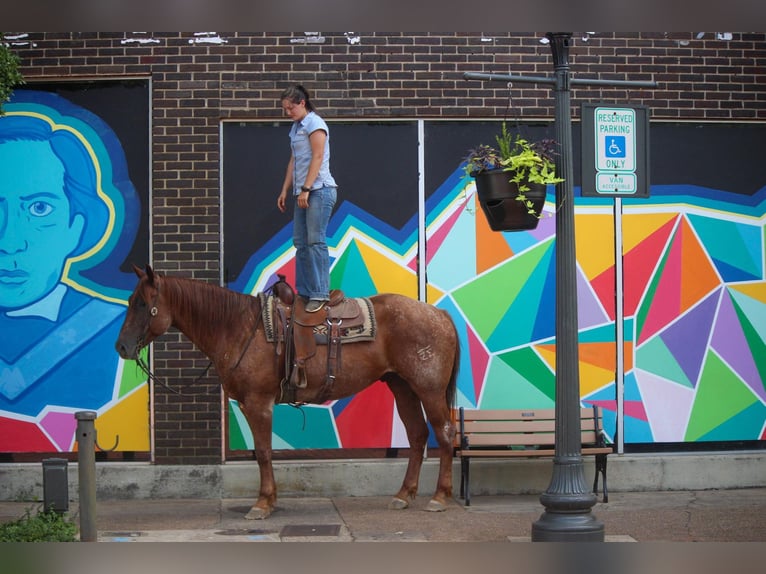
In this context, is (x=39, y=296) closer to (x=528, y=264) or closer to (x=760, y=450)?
(x=528, y=264)

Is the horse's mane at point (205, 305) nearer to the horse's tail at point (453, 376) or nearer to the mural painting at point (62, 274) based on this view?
the mural painting at point (62, 274)

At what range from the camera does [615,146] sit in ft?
30.2

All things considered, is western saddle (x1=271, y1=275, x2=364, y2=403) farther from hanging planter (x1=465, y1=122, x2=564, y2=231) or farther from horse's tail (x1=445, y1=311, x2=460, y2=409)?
hanging planter (x1=465, y1=122, x2=564, y2=231)

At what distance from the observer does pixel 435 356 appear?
1045 centimetres

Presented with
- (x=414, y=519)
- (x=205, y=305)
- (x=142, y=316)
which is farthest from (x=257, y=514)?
(x=142, y=316)

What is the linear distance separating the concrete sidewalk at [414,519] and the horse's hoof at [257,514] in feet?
0.17

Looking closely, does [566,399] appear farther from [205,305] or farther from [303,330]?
[205,305]

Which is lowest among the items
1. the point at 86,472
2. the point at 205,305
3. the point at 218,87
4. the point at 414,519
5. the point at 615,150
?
the point at 414,519

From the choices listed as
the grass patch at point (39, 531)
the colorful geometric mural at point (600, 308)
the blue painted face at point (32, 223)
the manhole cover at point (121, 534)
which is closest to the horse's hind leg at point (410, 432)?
the colorful geometric mural at point (600, 308)

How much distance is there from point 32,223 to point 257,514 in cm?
374

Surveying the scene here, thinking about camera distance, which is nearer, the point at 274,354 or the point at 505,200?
the point at 505,200

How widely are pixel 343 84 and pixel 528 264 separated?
257cm
